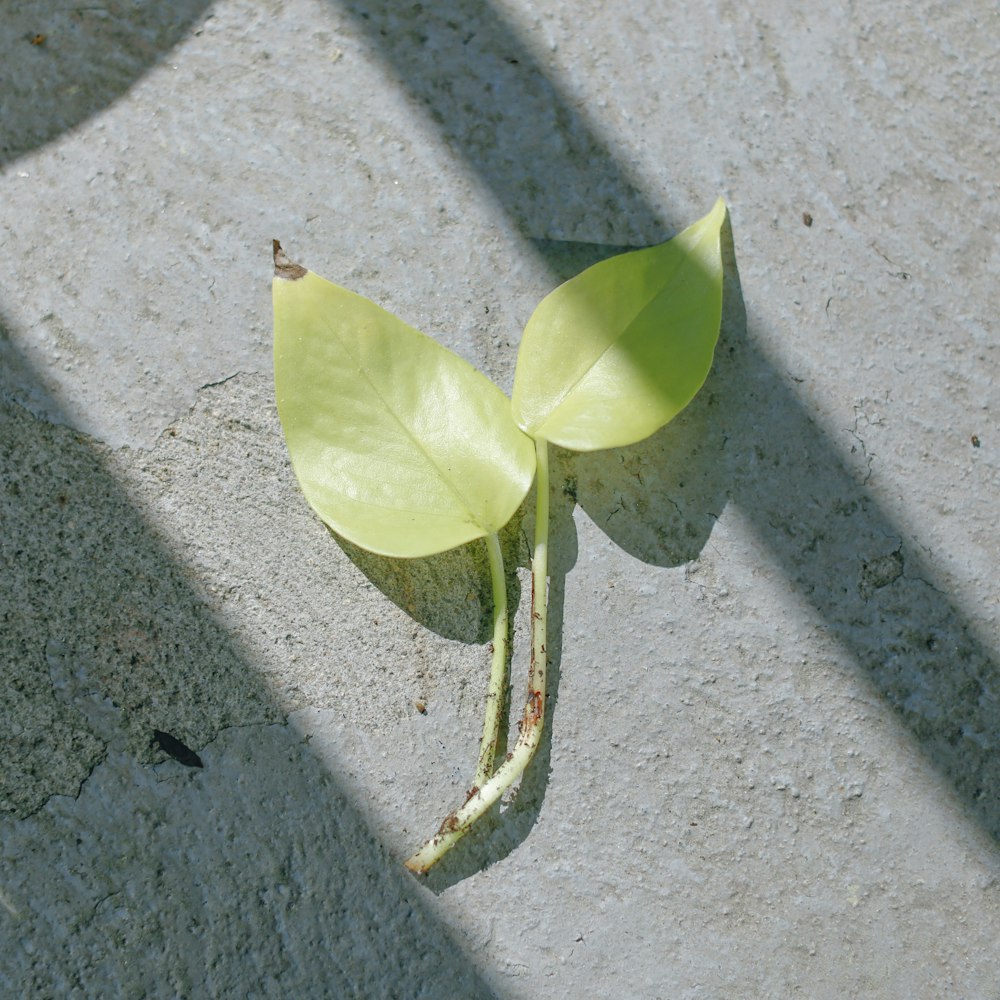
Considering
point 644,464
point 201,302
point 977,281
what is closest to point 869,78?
point 977,281

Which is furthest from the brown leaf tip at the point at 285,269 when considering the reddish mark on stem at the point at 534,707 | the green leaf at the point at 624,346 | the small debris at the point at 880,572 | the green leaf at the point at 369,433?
the small debris at the point at 880,572

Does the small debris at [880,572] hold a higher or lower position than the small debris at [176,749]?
higher

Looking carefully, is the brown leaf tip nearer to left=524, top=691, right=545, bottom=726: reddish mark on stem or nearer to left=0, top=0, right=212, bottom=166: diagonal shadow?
left=0, top=0, right=212, bottom=166: diagonal shadow

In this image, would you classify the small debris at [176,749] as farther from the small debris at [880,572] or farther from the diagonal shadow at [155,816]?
the small debris at [880,572]

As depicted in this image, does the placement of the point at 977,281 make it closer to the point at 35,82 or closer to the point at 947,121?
the point at 947,121

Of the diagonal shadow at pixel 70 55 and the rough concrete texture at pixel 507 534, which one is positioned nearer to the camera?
the rough concrete texture at pixel 507 534

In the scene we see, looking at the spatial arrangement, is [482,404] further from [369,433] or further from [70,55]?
[70,55]

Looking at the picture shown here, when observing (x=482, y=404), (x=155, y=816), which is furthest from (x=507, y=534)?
(x=155, y=816)
